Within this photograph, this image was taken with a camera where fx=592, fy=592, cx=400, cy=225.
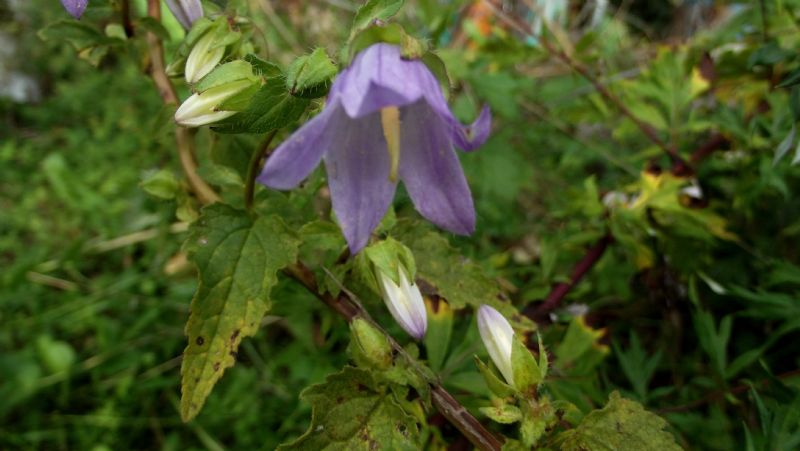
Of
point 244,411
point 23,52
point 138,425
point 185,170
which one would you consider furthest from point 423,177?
point 23,52

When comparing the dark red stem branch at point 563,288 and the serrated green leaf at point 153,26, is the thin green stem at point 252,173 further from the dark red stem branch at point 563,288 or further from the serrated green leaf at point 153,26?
the dark red stem branch at point 563,288

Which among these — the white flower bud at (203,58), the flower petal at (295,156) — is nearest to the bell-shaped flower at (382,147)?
the flower petal at (295,156)

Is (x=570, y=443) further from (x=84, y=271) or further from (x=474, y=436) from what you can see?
(x=84, y=271)

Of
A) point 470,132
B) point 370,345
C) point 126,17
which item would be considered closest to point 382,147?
point 470,132

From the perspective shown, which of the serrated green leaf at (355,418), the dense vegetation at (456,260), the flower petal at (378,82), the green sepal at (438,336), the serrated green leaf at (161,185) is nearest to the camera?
the flower petal at (378,82)

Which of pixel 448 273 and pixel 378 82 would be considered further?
pixel 448 273

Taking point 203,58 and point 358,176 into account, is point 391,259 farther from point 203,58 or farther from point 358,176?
point 203,58

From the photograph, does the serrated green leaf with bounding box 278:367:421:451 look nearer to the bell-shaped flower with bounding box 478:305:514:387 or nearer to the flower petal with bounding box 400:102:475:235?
the bell-shaped flower with bounding box 478:305:514:387
